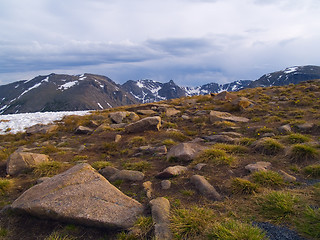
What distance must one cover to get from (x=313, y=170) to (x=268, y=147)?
7.79 feet

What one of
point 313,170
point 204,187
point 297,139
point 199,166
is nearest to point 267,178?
point 313,170

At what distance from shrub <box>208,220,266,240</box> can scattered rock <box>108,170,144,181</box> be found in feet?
12.7

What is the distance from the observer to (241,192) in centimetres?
594

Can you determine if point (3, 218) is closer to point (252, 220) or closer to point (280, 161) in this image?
point (252, 220)

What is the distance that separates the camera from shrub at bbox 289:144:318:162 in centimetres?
759

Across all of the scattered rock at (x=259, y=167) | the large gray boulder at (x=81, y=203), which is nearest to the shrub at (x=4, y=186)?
the large gray boulder at (x=81, y=203)

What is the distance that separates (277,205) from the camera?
4.73 metres

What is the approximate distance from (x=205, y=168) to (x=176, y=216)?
10.9 ft

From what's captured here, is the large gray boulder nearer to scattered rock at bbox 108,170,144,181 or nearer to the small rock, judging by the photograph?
scattered rock at bbox 108,170,144,181

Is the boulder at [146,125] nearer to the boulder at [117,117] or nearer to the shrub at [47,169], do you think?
the boulder at [117,117]

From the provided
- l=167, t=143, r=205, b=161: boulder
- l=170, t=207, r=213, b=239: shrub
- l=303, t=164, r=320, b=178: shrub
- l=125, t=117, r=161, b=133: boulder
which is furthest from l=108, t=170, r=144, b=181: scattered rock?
l=125, t=117, r=161, b=133: boulder

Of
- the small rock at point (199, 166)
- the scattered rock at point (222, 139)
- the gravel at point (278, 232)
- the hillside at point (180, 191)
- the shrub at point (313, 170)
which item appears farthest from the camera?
the scattered rock at point (222, 139)

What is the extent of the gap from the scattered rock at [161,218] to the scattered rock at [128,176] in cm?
213

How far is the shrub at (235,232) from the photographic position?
12.4 ft
